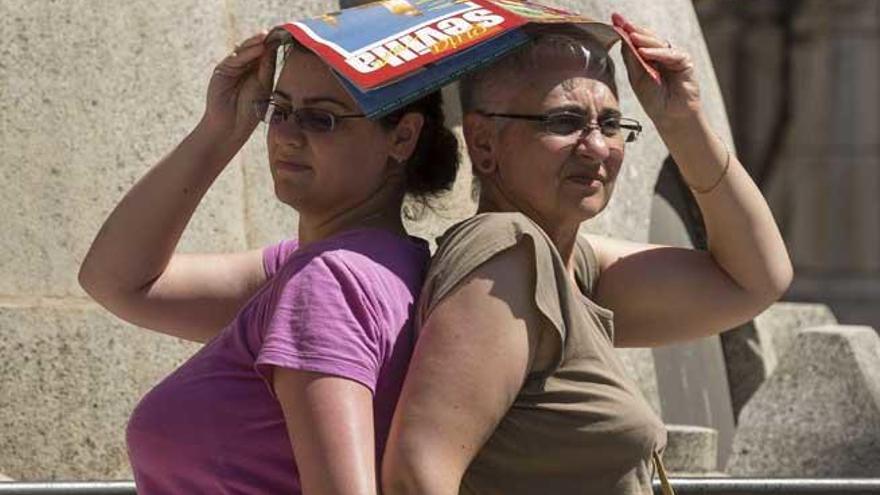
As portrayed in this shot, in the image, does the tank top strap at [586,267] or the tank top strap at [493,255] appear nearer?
the tank top strap at [493,255]

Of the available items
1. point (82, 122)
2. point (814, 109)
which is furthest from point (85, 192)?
point (814, 109)

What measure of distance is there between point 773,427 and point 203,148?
3123 millimetres

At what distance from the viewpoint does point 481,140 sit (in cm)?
382

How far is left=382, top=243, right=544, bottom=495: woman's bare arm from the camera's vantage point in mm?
3420

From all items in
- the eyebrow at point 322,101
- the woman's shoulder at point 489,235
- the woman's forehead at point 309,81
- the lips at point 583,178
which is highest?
the woman's forehead at point 309,81

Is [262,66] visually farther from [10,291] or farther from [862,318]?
[862,318]

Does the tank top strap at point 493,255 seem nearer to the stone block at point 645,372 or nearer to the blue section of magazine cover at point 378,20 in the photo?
the blue section of magazine cover at point 378,20

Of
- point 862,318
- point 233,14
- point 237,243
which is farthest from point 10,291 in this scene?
point 862,318

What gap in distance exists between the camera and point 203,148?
4016 mm

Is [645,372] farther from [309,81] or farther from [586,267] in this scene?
[309,81]

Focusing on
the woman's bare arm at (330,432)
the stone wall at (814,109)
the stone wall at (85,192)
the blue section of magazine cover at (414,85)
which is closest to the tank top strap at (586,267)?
the blue section of magazine cover at (414,85)

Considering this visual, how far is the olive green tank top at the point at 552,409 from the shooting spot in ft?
11.6

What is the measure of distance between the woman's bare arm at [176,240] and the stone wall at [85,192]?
161 centimetres

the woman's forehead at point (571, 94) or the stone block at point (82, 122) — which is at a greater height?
the woman's forehead at point (571, 94)
